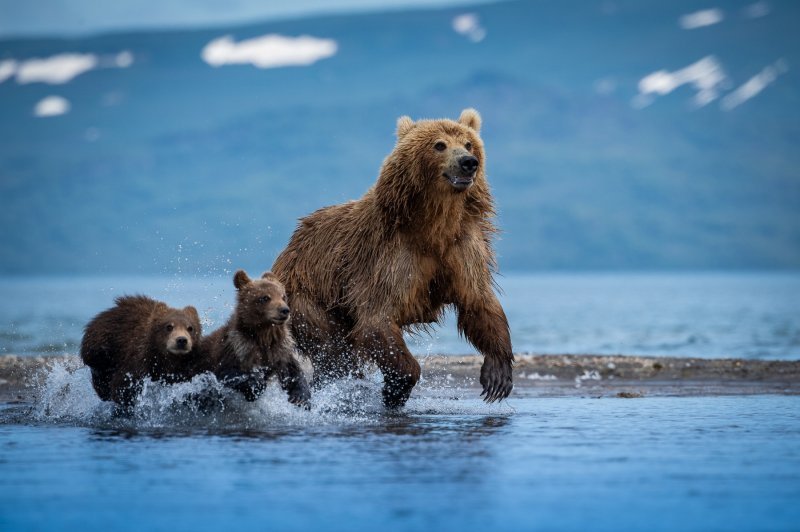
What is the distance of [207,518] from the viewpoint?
19.0 feet

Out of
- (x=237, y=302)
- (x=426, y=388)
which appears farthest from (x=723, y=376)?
(x=237, y=302)

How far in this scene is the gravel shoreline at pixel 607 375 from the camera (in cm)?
1228

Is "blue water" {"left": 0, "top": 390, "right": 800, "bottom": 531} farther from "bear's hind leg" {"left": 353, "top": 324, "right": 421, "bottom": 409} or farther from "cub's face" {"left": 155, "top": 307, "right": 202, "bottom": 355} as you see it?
"cub's face" {"left": 155, "top": 307, "right": 202, "bottom": 355}

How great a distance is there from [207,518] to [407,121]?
5.00 metres

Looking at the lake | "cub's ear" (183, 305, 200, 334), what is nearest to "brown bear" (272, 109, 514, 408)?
the lake

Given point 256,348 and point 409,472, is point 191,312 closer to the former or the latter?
point 256,348

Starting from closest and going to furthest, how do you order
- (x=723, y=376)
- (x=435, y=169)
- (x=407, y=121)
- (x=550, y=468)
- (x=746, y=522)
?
(x=746, y=522)
(x=550, y=468)
(x=435, y=169)
(x=407, y=121)
(x=723, y=376)

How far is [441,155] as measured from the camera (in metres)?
9.43

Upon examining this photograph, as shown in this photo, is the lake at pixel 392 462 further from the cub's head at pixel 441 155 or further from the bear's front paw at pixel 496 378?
the cub's head at pixel 441 155

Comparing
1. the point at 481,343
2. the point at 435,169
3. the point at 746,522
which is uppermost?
the point at 435,169

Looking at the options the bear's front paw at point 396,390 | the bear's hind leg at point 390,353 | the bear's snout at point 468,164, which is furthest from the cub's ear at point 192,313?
the bear's snout at point 468,164

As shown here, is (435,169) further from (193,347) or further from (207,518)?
(207,518)

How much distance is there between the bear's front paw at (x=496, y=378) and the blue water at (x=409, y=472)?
Result: 31 cm

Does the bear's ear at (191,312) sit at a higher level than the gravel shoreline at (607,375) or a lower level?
higher
